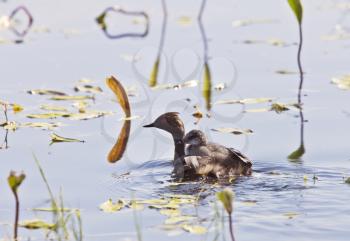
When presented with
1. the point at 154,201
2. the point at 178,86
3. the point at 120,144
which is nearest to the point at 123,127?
the point at 120,144

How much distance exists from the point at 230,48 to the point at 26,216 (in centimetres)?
637

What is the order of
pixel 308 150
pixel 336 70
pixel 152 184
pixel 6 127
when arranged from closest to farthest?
1. pixel 152 184
2. pixel 308 150
3. pixel 6 127
4. pixel 336 70

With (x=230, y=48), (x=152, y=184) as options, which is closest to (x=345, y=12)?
(x=230, y=48)

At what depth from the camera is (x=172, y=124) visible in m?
9.09

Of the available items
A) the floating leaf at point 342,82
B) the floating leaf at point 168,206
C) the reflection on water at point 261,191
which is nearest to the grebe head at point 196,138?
the reflection on water at point 261,191

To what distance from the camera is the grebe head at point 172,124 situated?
9.08 metres

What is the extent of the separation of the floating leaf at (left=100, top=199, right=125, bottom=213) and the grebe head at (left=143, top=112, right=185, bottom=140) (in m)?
1.89

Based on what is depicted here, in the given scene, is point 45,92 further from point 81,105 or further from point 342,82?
point 342,82

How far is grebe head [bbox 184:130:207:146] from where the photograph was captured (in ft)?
28.1

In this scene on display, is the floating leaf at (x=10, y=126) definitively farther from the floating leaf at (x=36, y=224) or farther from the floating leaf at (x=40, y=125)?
the floating leaf at (x=36, y=224)

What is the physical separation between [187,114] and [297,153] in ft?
5.73

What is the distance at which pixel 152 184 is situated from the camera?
8078 mm

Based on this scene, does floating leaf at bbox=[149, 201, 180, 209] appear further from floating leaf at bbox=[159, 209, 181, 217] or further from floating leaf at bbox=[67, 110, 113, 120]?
floating leaf at bbox=[67, 110, 113, 120]

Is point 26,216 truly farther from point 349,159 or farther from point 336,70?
point 336,70
